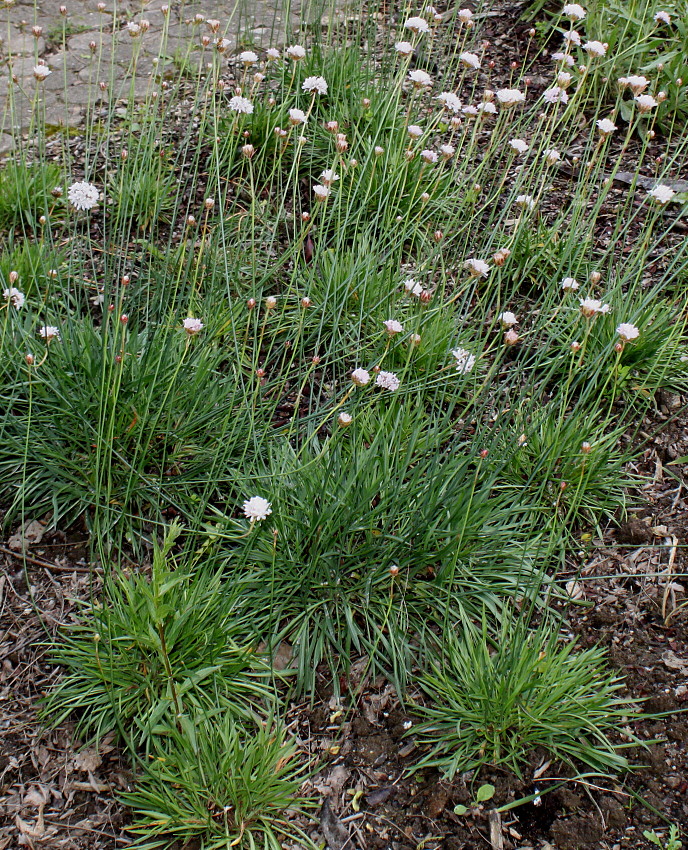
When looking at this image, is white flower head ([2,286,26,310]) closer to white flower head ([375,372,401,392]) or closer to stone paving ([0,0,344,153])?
white flower head ([375,372,401,392])

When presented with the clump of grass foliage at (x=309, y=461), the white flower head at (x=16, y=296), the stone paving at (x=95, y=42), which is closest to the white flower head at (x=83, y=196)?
the clump of grass foliage at (x=309, y=461)

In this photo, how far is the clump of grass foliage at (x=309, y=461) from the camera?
211 centimetres

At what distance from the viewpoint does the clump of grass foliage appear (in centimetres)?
211

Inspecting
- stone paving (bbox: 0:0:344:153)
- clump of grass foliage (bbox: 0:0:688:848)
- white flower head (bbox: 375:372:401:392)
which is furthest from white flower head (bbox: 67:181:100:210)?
stone paving (bbox: 0:0:344:153)

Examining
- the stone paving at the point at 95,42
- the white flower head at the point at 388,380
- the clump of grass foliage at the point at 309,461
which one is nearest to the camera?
the clump of grass foliage at the point at 309,461

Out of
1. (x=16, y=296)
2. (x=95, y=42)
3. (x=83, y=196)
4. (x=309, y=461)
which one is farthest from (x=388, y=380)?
(x=95, y=42)

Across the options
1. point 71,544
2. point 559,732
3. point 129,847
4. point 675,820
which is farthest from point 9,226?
point 675,820

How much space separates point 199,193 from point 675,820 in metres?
3.39

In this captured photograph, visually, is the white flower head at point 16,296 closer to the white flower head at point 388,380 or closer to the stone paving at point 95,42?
the white flower head at point 388,380

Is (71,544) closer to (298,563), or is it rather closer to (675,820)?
(298,563)

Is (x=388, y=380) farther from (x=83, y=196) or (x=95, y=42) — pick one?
(x=95, y=42)

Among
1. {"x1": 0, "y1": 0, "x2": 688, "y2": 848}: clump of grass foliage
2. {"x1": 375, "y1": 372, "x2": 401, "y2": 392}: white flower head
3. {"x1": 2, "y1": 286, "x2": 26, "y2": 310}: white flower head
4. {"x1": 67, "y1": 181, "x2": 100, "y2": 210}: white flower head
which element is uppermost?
{"x1": 67, "y1": 181, "x2": 100, "y2": 210}: white flower head

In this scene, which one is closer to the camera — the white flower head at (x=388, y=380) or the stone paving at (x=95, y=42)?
the white flower head at (x=388, y=380)

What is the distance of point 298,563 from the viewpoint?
2.44 metres
